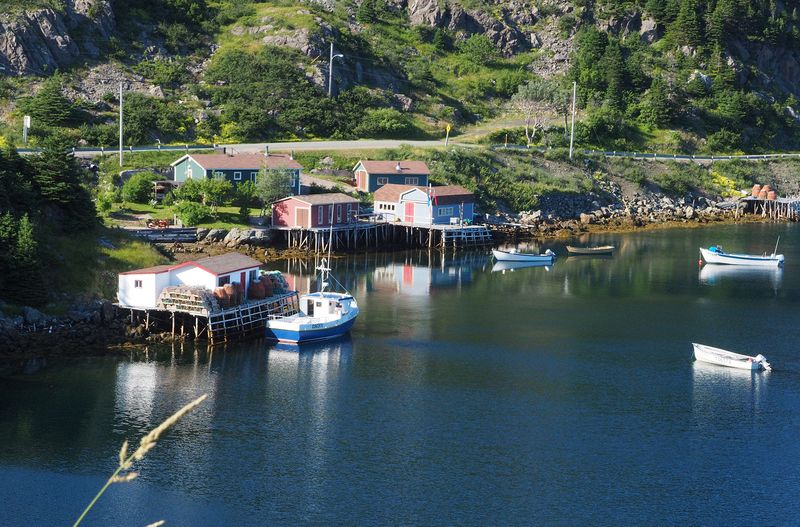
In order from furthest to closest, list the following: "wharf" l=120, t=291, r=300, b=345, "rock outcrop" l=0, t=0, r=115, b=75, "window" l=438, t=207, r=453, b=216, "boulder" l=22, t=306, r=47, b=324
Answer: "rock outcrop" l=0, t=0, r=115, b=75
"window" l=438, t=207, r=453, b=216
"wharf" l=120, t=291, r=300, b=345
"boulder" l=22, t=306, r=47, b=324

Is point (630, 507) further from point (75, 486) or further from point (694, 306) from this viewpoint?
point (694, 306)

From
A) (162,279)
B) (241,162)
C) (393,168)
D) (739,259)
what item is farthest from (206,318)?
(739,259)

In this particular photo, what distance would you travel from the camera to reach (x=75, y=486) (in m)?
44.2

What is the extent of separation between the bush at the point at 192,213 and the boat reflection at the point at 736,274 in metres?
40.5

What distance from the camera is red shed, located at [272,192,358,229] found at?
9519cm

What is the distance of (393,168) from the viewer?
10938cm

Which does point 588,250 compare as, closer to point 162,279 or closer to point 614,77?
point 162,279

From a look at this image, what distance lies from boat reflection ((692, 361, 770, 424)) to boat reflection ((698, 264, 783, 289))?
27.1m

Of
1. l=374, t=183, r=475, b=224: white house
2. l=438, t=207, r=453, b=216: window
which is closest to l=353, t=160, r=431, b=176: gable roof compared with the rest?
l=374, t=183, r=475, b=224: white house

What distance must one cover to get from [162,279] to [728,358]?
32715mm

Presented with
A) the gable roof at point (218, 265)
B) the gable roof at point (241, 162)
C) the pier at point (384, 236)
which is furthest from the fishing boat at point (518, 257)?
the gable roof at point (218, 265)

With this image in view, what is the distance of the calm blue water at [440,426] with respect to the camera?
43.3 meters

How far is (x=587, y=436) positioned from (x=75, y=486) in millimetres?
22336

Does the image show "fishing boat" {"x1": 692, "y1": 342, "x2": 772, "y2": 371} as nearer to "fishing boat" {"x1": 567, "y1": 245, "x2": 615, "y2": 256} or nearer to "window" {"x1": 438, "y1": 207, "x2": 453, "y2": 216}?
"fishing boat" {"x1": 567, "y1": 245, "x2": 615, "y2": 256}
